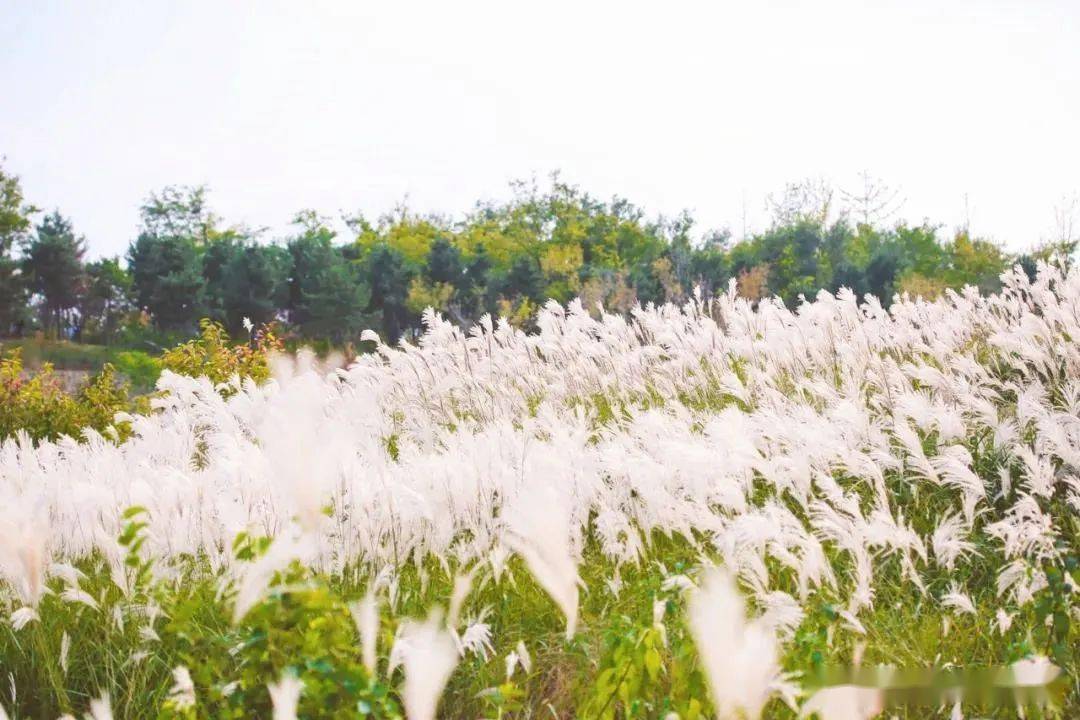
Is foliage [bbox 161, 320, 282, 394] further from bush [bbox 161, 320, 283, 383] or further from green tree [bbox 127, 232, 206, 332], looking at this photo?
green tree [bbox 127, 232, 206, 332]

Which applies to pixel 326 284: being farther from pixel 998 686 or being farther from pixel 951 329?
pixel 998 686

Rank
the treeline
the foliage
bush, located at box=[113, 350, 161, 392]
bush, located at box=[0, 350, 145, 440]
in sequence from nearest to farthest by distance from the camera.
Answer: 1. bush, located at box=[0, 350, 145, 440]
2. the foliage
3. bush, located at box=[113, 350, 161, 392]
4. the treeline

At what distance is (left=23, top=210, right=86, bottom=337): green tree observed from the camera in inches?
1361

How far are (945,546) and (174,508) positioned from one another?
9.59 ft

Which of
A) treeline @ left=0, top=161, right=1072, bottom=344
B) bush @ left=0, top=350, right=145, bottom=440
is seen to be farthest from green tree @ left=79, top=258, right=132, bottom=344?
bush @ left=0, top=350, right=145, bottom=440

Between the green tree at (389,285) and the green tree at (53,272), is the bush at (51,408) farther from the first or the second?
the green tree at (53,272)

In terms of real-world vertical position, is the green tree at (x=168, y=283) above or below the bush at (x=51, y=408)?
above

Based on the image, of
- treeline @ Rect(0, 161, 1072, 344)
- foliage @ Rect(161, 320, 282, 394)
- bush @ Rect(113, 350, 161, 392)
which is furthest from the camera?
treeline @ Rect(0, 161, 1072, 344)

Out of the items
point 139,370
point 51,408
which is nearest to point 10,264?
point 139,370

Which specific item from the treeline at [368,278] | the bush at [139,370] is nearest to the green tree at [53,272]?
the treeline at [368,278]

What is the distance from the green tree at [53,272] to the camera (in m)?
34.6

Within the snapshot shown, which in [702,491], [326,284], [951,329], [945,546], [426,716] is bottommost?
[426,716]

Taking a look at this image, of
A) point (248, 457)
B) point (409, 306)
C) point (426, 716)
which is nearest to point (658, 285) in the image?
point (409, 306)

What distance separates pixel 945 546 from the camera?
107 inches
